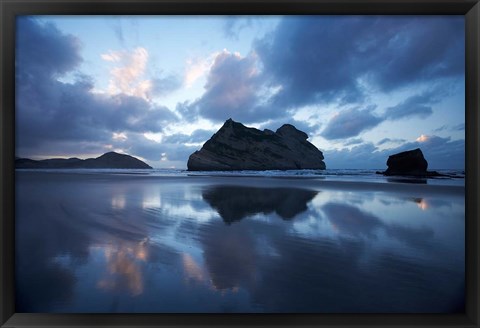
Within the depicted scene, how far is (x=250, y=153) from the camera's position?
15.6m

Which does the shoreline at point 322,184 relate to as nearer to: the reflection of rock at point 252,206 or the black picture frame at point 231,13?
the reflection of rock at point 252,206

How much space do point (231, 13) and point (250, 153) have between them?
46.2 feet

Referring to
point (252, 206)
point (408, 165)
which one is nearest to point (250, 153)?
point (408, 165)

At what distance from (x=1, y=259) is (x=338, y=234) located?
2.76m

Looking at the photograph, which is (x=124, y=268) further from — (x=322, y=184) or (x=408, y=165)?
(x=408, y=165)

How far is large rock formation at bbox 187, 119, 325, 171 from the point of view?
1320 centimetres

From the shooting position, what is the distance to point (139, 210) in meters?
3.32

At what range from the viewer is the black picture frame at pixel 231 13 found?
1.48 m

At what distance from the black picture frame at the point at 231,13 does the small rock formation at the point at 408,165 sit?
6352 millimetres

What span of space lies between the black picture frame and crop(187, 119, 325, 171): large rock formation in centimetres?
1080

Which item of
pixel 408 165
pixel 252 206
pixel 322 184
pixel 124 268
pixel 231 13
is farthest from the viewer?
pixel 408 165

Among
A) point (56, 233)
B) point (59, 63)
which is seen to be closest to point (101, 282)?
point (56, 233)

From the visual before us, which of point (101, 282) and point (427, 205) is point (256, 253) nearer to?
point (101, 282)

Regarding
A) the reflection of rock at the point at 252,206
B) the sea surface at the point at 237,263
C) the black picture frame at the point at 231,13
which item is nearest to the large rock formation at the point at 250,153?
the reflection of rock at the point at 252,206
